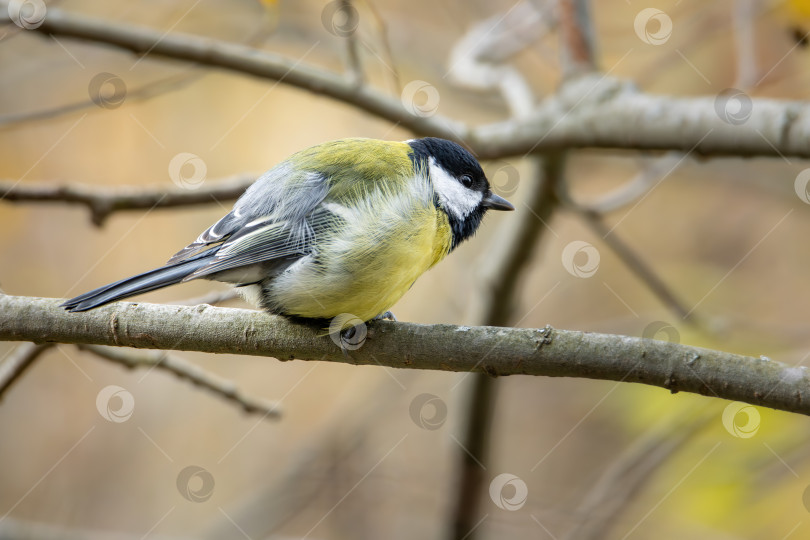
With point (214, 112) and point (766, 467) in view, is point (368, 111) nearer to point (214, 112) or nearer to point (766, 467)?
point (766, 467)

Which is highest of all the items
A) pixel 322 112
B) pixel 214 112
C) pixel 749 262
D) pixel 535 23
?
pixel 214 112

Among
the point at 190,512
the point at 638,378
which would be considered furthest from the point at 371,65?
the point at 638,378

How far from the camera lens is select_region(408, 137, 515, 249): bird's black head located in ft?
8.02

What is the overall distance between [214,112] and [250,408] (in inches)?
136

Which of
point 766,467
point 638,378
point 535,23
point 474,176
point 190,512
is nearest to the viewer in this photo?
point 638,378

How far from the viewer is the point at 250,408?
2.36 metres

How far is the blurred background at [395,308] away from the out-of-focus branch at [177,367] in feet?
3.84
